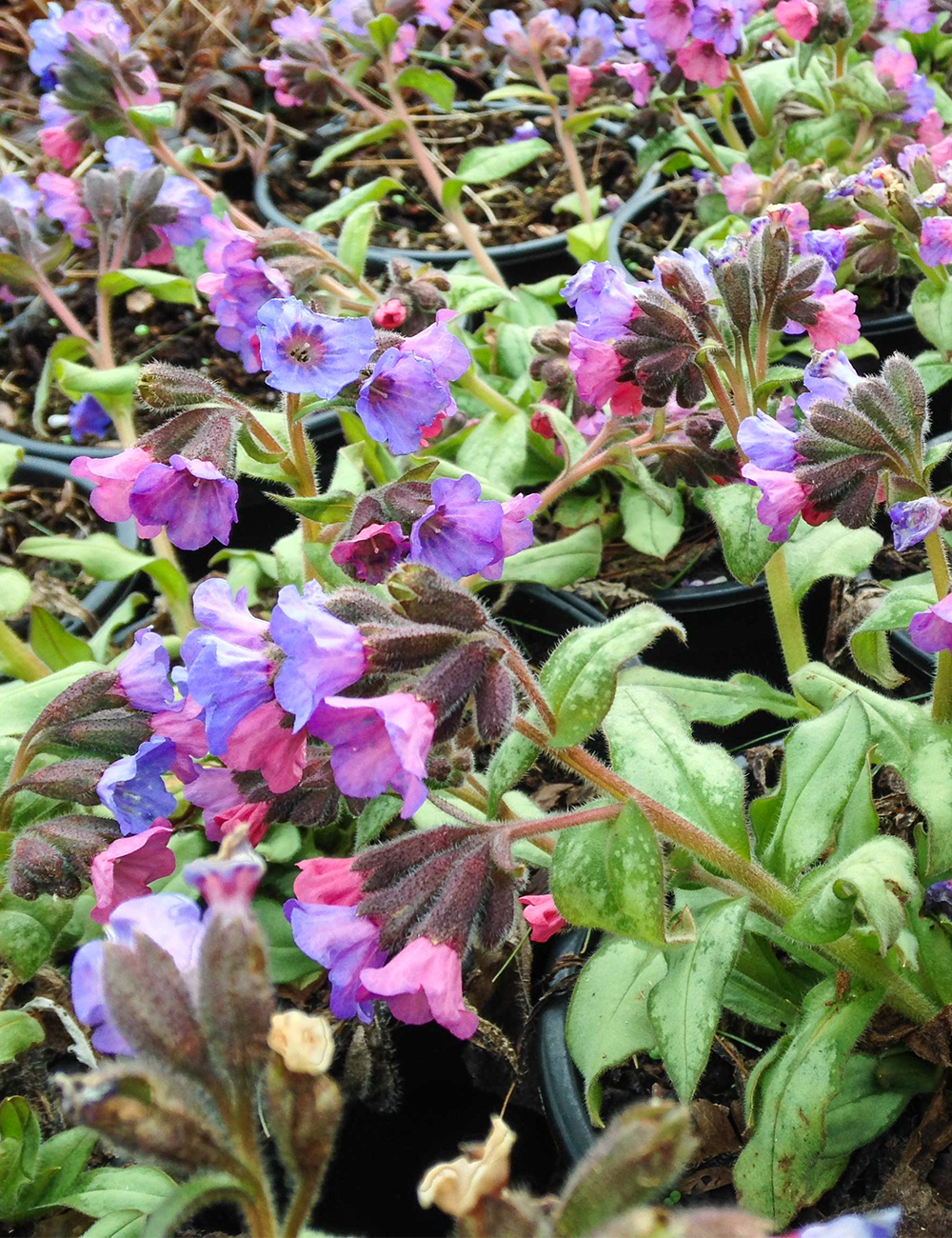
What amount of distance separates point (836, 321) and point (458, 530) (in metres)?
0.49

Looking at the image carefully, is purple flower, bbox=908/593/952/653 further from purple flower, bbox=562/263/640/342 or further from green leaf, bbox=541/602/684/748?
purple flower, bbox=562/263/640/342

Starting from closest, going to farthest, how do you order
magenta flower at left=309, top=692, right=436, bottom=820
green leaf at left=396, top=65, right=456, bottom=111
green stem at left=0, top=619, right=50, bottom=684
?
magenta flower at left=309, top=692, right=436, bottom=820, green stem at left=0, top=619, right=50, bottom=684, green leaf at left=396, top=65, right=456, bottom=111

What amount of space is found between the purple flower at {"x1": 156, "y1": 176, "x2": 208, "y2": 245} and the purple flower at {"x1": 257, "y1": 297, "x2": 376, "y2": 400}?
90 cm

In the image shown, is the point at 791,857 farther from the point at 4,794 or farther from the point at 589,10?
the point at 589,10

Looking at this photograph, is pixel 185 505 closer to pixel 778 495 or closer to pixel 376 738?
pixel 376 738

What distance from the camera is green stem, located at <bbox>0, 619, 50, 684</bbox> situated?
1374 millimetres

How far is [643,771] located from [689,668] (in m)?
0.72

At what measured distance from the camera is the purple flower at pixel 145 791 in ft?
2.99

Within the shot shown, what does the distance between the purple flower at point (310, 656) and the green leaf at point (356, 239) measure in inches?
41.3

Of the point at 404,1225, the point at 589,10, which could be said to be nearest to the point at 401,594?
the point at 404,1225

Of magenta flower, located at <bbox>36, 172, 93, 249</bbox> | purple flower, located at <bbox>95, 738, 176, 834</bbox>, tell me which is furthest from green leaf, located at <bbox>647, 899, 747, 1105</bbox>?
magenta flower, located at <bbox>36, 172, 93, 249</bbox>

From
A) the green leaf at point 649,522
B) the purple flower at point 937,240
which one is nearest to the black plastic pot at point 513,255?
the green leaf at point 649,522

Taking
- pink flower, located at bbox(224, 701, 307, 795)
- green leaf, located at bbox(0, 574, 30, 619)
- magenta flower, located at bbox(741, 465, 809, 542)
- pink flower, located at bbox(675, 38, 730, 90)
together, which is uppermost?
pink flower, located at bbox(675, 38, 730, 90)

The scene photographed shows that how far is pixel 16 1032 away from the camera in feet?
3.16
